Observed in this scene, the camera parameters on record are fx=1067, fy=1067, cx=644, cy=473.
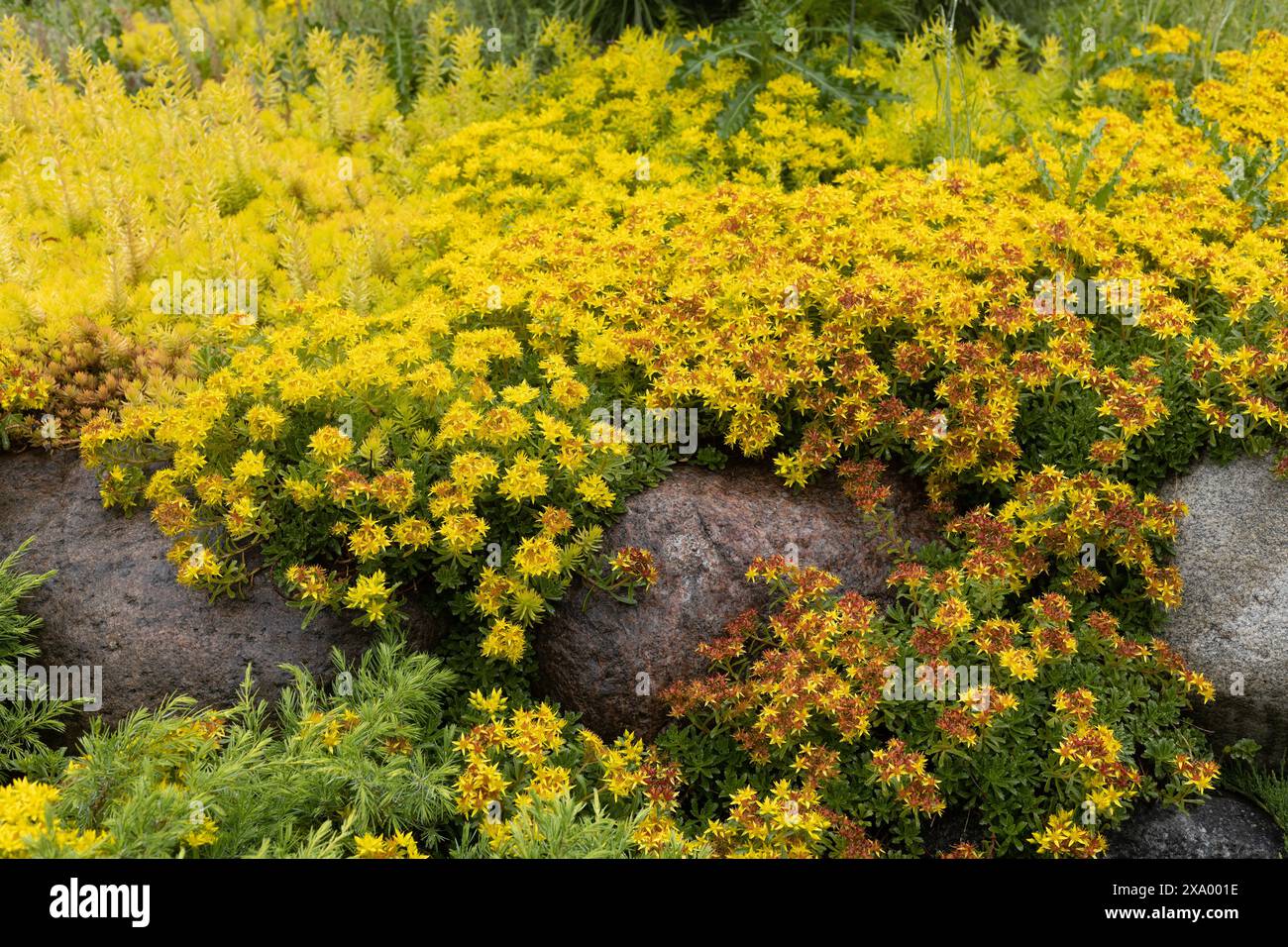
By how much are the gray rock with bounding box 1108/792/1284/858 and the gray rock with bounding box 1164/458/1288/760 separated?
0.40 meters

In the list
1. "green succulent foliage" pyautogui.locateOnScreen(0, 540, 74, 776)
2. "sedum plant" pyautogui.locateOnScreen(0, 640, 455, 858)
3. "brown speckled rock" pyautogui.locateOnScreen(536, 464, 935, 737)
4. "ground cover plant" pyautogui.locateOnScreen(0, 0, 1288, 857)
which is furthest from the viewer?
"brown speckled rock" pyautogui.locateOnScreen(536, 464, 935, 737)

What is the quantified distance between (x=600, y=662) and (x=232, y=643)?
1273 mm

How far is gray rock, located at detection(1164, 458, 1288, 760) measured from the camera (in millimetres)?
3791

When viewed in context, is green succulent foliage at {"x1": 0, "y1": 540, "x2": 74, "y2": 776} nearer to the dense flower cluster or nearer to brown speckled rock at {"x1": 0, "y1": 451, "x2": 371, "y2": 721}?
brown speckled rock at {"x1": 0, "y1": 451, "x2": 371, "y2": 721}

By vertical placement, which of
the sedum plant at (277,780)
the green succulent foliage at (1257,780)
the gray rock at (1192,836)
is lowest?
the gray rock at (1192,836)

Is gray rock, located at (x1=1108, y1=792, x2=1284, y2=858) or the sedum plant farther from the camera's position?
gray rock, located at (x1=1108, y1=792, x2=1284, y2=858)

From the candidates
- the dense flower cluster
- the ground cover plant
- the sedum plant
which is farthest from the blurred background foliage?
the dense flower cluster

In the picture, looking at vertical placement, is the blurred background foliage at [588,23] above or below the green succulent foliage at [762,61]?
above

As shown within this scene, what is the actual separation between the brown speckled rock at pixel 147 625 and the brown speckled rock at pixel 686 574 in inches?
30.8

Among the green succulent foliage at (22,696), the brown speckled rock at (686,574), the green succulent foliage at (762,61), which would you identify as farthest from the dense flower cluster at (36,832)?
the green succulent foliage at (762,61)

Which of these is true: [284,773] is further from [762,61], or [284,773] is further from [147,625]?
[762,61]

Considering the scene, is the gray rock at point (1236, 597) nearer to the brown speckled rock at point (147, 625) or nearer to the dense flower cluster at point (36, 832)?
the brown speckled rock at point (147, 625)

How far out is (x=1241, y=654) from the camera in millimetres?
3809

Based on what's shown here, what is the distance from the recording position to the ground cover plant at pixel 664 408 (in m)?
3.23
